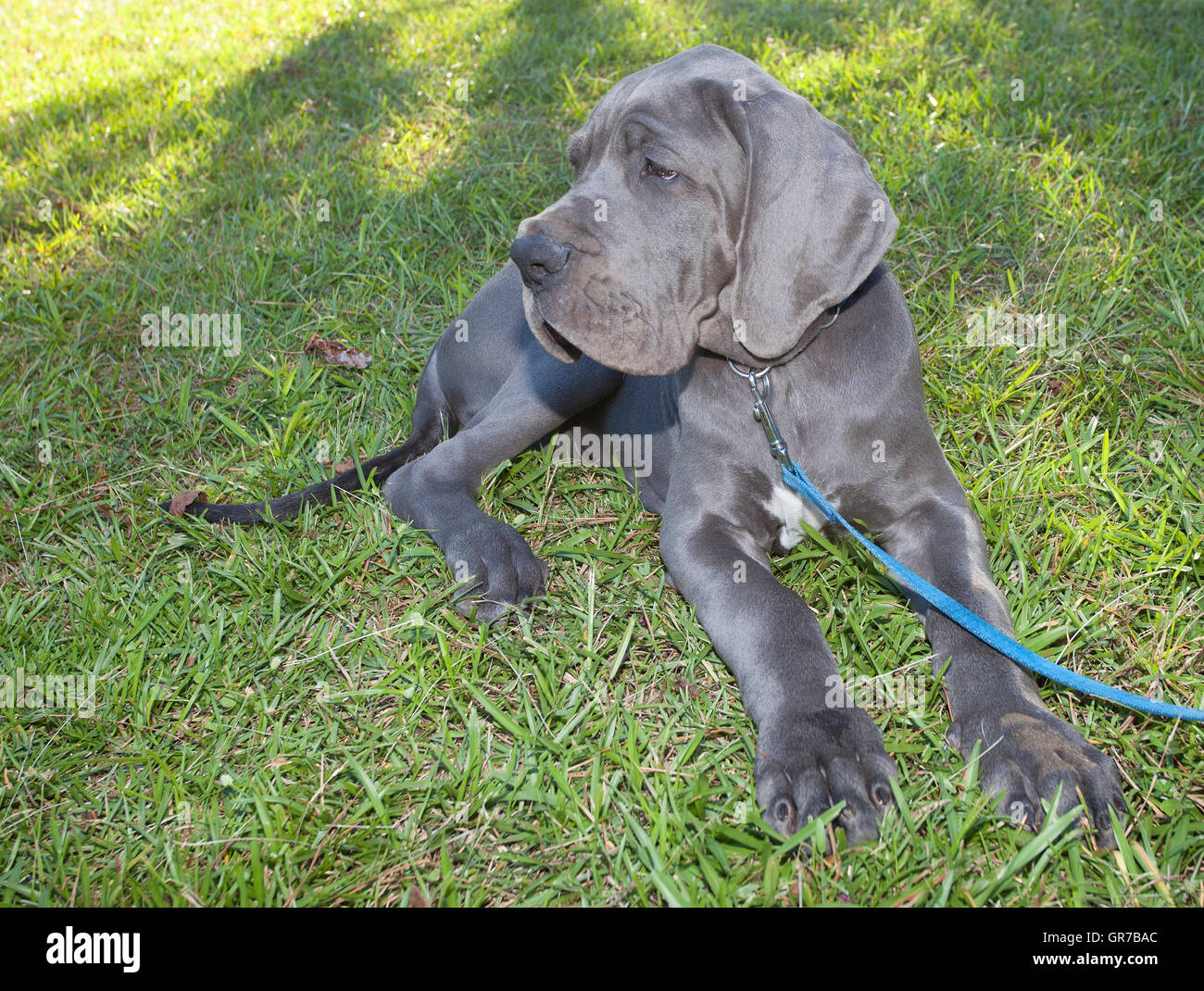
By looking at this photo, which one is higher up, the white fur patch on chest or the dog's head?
the dog's head

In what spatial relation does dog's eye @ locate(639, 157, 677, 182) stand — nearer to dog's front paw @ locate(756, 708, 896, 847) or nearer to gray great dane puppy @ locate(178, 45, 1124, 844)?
gray great dane puppy @ locate(178, 45, 1124, 844)

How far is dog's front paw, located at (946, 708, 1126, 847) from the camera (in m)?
2.02

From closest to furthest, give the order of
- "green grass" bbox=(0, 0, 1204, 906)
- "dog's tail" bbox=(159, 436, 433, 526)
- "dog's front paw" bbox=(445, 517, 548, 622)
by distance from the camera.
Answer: "green grass" bbox=(0, 0, 1204, 906) → "dog's front paw" bbox=(445, 517, 548, 622) → "dog's tail" bbox=(159, 436, 433, 526)

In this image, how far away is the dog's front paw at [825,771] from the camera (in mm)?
2053

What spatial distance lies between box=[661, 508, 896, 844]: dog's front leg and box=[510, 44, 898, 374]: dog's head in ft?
1.77

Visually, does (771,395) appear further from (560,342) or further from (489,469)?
(489,469)

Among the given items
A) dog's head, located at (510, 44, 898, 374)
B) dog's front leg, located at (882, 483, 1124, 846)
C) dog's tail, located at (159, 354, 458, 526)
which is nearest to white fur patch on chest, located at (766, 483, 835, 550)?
dog's front leg, located at (882, 483, 1124, 846)

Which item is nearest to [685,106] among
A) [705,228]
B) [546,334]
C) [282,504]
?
[705,228]

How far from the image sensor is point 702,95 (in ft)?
8.46

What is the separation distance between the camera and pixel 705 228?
256 cm

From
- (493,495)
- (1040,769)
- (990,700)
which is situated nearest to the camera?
(1040,769)

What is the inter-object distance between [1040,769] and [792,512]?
1.06m
